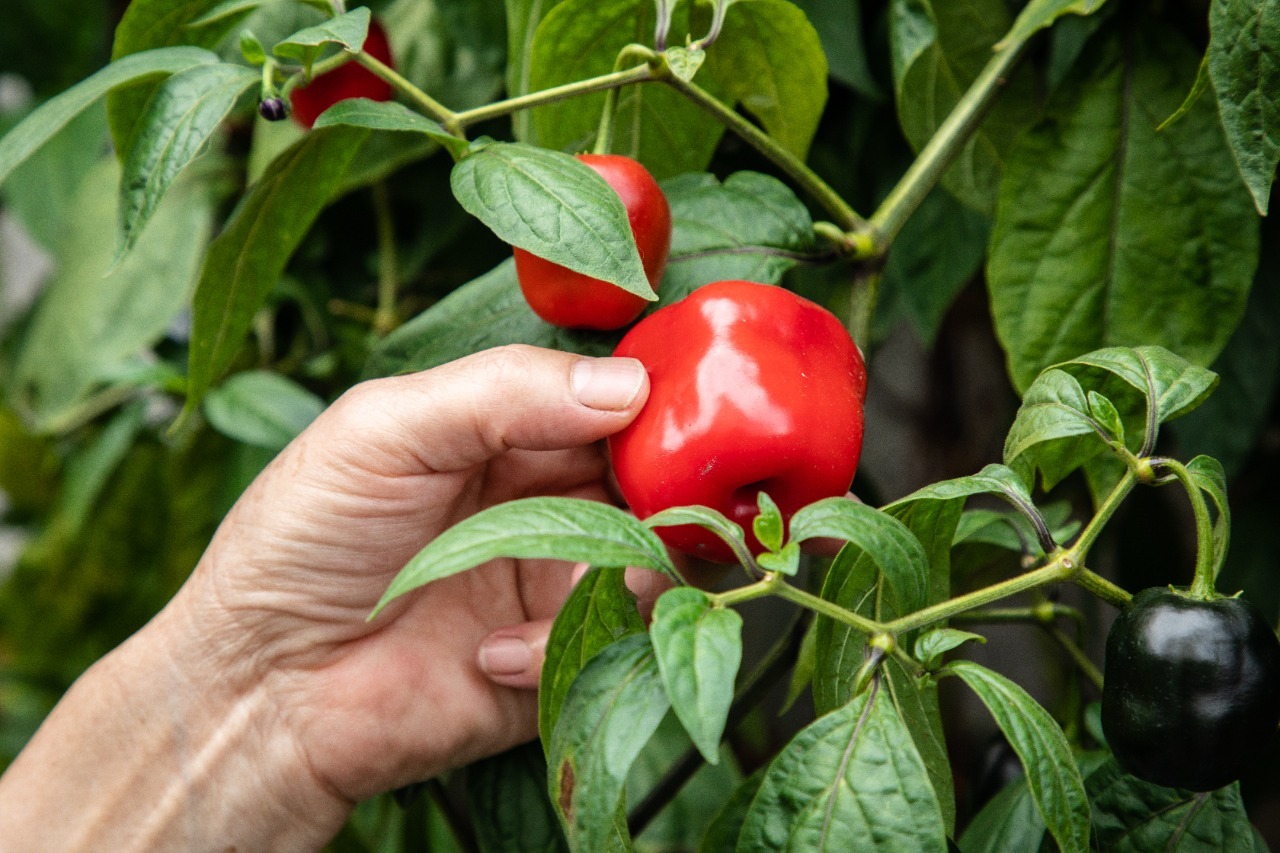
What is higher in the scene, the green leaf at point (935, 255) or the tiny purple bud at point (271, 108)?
the tiny purple bud at point (271, 108)

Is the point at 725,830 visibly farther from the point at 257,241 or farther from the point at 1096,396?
the point at 257,241

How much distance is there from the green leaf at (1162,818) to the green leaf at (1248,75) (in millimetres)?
262

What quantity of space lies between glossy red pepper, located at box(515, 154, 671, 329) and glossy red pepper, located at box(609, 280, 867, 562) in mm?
23

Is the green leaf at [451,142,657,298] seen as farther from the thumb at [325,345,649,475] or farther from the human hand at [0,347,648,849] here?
the human hand at [0,347,648,849]

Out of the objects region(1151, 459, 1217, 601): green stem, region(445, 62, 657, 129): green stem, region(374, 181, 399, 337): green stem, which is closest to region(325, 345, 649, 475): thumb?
region(445, 62, 657, 129): green stem

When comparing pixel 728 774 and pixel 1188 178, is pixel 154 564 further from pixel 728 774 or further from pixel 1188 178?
pixel 1188 178

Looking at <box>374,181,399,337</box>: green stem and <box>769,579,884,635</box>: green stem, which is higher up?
<box>769,579,884,635</box>: green stem

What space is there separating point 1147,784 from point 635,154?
1.41ft

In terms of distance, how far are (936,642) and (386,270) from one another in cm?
67

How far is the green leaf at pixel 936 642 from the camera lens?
16.3 inches

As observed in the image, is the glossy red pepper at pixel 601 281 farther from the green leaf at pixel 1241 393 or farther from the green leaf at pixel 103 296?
the green leaf at pixel 103 296

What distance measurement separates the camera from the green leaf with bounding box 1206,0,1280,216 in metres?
0.44

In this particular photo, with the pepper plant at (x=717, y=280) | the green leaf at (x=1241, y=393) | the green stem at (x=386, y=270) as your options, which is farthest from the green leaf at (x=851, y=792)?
the green stem at (x=386, y=270)

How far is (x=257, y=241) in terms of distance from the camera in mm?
600
